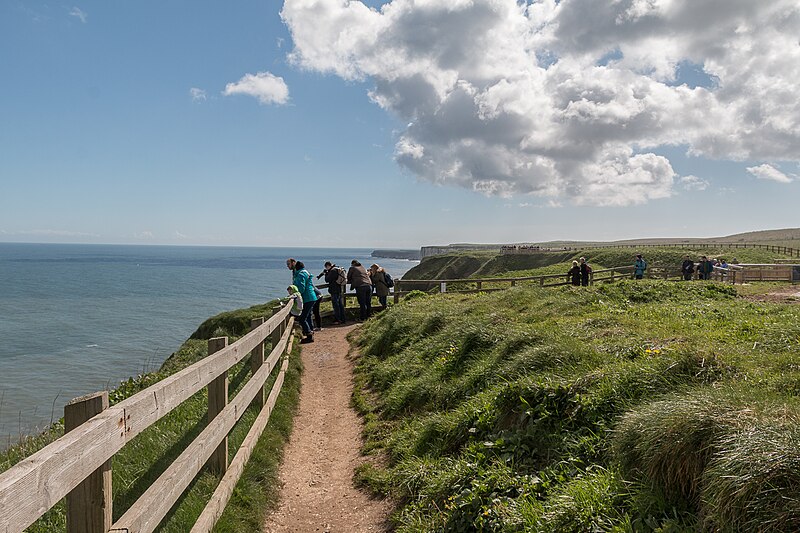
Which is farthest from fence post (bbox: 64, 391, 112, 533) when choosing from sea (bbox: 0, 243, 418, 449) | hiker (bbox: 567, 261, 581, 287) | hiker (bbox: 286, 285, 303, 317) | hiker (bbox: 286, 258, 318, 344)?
hiker (bbox: 567, 261, 581, 287)

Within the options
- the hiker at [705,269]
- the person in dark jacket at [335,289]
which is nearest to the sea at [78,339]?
the person in dark jacket at [335,289]

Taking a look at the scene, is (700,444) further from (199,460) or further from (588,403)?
(199,460)

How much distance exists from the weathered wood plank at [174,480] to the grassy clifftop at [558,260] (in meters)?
26.7

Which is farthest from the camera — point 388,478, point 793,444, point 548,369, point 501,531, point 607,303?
point 607,303

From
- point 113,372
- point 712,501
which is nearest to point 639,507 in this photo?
point 712,501

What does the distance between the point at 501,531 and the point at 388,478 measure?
76.1 inches

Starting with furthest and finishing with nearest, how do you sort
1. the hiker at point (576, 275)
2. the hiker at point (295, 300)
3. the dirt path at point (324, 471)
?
the hiker at point (576, 275), the hiker at point (295, 300), the dirt path at point (324, 471)

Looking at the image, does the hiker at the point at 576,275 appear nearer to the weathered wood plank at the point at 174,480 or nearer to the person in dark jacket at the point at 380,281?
the person in dark jacket at the point at 380,281

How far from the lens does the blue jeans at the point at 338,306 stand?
692 inches

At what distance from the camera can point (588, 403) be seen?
4.88m

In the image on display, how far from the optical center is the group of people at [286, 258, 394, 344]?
44.7ft

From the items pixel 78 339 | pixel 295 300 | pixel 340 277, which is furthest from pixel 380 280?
pixel 78 339

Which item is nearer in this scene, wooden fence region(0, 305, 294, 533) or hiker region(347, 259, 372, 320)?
wooden fence region(0, 305, 294, 533)

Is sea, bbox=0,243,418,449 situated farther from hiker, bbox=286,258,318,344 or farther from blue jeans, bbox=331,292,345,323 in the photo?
blue jeans, bbox=331,292,345,323
